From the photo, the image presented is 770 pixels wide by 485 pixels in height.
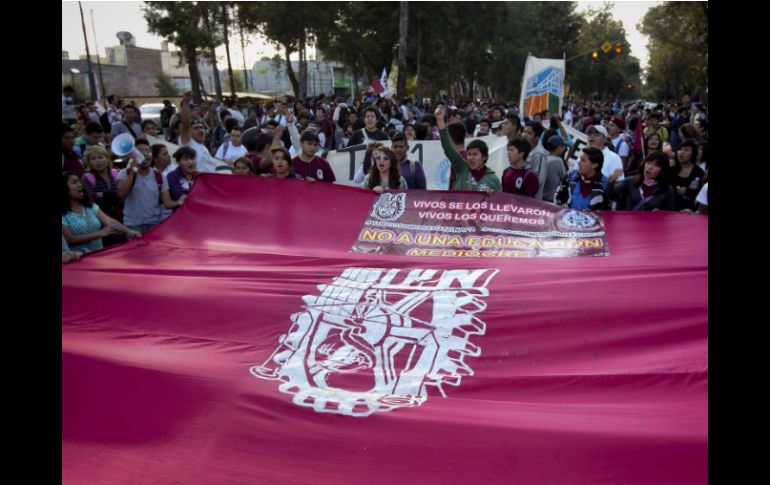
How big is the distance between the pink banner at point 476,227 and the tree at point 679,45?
2264 cm

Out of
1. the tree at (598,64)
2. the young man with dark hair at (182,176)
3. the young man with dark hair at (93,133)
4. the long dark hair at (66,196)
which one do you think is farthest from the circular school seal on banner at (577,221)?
the tree at (598,64)

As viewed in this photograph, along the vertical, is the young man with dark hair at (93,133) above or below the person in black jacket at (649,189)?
above

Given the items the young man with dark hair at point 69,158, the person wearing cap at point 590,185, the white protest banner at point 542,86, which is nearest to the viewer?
the person wearing cap at point 590,185

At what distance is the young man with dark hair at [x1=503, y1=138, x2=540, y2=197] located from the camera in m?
6.23

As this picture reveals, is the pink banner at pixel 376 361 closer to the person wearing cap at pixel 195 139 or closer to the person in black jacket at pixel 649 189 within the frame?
the person in black jacket at pixel 649 189

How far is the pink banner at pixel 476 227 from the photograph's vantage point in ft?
16.9

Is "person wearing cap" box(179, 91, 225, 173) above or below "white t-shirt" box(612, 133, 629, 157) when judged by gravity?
above

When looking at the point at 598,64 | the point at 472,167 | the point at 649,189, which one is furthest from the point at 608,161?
the point at 598,64

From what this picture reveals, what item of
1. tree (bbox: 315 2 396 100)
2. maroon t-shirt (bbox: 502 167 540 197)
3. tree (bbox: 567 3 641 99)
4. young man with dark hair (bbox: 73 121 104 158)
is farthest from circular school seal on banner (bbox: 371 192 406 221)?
tree (bbox: 567 3 641 99)

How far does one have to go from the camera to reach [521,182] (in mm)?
6273

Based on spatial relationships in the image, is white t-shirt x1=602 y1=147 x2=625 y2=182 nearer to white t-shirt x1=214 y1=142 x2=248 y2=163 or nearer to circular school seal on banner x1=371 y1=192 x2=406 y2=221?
circular school seal on banner x1=371 y1=192 x2=406 y2=221

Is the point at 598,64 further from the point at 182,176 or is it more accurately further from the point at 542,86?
the point at 182,176

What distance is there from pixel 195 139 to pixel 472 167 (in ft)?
15.6

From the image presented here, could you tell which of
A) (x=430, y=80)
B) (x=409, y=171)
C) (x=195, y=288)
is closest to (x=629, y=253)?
(x=409, y=171)
